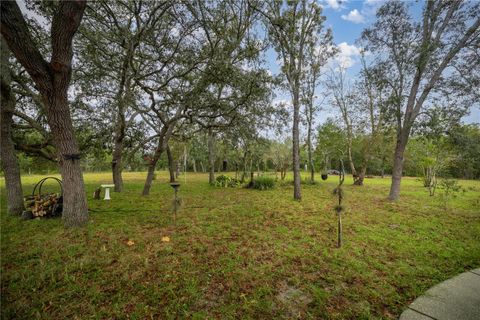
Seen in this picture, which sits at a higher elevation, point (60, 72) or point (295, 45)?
point (295, 45)

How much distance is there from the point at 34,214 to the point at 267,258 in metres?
5.81

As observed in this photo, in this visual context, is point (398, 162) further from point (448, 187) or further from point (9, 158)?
point (9, 158)

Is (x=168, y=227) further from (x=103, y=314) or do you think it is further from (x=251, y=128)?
(x=251, y=128)

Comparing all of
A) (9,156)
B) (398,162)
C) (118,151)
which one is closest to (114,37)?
(9,156)

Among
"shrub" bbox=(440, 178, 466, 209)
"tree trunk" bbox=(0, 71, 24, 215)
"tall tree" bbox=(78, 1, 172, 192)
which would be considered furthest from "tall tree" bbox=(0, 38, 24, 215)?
"shrub" bbox=(440, 178, 466, 209)

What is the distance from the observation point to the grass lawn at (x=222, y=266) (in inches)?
85.7

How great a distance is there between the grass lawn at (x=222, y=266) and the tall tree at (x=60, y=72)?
76 centimetres

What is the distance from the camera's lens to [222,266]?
9.90ft

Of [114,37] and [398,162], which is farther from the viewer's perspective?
[398,162]

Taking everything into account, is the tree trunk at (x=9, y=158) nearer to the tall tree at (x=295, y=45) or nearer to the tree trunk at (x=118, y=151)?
the tree trunk at (x=118, y=151)

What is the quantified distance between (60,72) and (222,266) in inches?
173

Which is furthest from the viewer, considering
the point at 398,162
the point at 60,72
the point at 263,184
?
the point at 263,184

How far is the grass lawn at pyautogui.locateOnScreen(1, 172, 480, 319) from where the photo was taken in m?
2.18

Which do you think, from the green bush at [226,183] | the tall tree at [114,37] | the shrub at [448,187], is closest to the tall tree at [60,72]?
the tall tree at [114,37]
